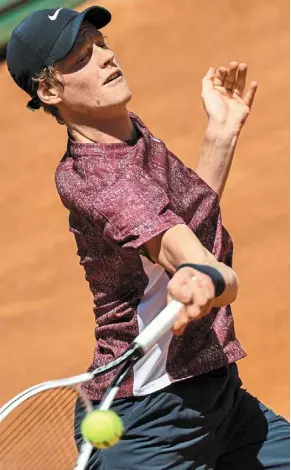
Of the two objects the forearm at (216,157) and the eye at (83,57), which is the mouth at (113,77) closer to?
the eye at (83,57)

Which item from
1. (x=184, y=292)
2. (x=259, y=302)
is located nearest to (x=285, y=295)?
(x=259, y=302)

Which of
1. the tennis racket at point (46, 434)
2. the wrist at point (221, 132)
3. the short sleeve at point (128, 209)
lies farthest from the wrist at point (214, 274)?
the wrist at point (221, 132)

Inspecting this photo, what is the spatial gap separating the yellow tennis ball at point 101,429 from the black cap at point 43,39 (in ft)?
3.72

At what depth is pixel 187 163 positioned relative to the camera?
6949mm

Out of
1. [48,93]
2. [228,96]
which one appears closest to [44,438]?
[48,93]

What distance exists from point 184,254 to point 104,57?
79 centimetres

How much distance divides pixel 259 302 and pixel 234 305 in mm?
142

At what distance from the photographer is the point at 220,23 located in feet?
26.3

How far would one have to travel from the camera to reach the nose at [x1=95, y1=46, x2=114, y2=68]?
3150mm

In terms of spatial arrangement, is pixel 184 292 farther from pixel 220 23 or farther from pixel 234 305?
pixel 220 23

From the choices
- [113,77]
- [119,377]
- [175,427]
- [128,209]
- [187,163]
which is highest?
[113,77]

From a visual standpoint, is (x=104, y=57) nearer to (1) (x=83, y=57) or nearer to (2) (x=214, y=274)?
(1) (x=83, y=57)

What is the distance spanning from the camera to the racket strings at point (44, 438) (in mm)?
3072

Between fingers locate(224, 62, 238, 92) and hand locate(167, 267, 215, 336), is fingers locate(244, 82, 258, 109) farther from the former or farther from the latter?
hand locate(167, 267, 215, 336)
